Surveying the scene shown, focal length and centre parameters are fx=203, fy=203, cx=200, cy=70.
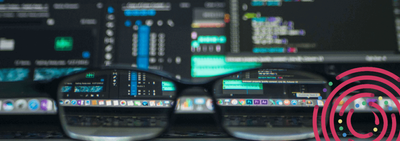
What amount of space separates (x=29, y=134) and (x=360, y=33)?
61 centimetres

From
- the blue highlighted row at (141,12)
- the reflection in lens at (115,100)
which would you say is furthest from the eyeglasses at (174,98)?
the blue highlighted row at (141,12)

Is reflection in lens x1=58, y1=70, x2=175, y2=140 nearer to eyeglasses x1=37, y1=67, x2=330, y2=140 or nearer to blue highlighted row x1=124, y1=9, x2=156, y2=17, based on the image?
eyeglasses x1=37, y1=67, x2=330, y2=140

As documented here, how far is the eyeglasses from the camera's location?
12.5 inches

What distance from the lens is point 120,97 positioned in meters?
0.36

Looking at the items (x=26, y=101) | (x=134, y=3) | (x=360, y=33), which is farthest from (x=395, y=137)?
(x=26, y=101)

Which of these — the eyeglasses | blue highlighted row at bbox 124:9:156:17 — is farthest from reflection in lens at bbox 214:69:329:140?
blue highlighted row at bbox 124:9:156:17

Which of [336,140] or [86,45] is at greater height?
[86,45]

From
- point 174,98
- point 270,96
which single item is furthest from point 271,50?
point 174,98

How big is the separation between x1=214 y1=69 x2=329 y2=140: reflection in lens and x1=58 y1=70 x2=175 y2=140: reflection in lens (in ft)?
0.33

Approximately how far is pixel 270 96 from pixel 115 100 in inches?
10.7

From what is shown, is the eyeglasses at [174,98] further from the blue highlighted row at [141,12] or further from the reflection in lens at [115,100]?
the blue highlighted row at [141,12]

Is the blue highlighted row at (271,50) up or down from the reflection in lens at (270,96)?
up

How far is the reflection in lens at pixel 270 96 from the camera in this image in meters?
0.33

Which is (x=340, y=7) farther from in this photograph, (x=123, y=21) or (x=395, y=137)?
(x=123, y=21)
